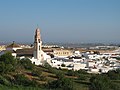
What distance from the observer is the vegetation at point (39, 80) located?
17.3 metres

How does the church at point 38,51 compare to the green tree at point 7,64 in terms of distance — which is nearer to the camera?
the green tree at point 7,64

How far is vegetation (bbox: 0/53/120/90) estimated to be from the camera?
17266mm

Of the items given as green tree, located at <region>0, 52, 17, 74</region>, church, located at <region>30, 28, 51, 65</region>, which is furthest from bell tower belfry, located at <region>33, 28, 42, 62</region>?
green tree, located at <region>0, 52, 17, 74</region>

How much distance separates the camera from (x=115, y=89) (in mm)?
20297

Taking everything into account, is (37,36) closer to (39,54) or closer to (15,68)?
(39,54)

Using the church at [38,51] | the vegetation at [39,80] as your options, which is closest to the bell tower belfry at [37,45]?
the church at [38,51]

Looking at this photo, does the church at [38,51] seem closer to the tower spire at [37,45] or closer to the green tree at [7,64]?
the tower spire at [37,45]

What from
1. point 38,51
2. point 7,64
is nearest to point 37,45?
point 38,51

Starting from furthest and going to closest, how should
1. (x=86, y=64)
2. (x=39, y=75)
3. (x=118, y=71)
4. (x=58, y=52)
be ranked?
(x=58, y=52)
(x=86, y=64)
(x=118, y=71)
(x=39, y=75)

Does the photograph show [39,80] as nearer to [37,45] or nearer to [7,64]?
[7,64]

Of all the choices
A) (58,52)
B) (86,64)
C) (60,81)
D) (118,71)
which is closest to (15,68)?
(60,81)

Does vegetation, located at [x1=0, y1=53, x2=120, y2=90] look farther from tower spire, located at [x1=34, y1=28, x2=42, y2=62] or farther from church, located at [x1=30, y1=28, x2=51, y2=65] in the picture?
tower spire, located at [x1=34, y1=28, x2=42, y2=62]

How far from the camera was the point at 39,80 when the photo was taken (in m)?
24.5

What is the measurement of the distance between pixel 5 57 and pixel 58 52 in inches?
1424
